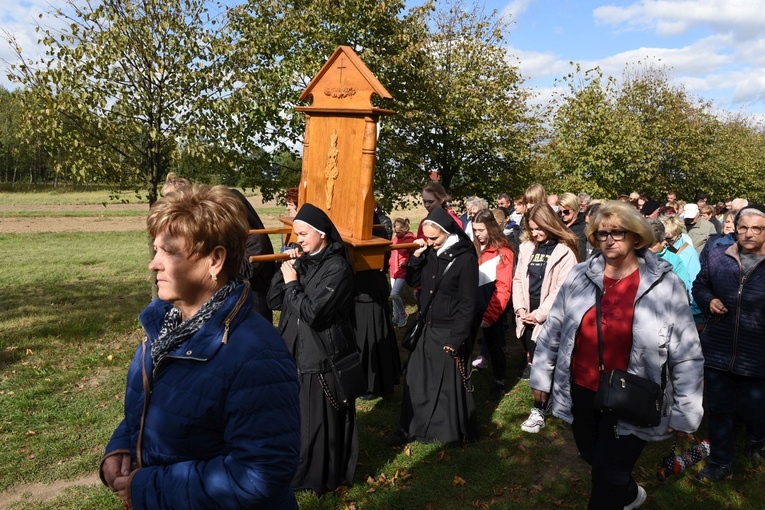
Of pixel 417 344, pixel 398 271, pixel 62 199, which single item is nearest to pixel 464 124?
pixel 398 271

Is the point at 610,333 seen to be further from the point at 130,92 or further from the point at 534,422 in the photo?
the point at 130,92

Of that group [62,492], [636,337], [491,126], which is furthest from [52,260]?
[636,337]

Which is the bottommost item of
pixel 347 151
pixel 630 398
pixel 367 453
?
pixel 367 453

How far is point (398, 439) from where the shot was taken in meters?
5.42

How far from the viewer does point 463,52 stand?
16438 millimetres

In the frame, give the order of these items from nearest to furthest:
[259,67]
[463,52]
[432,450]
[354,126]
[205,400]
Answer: [205,400] → [354,126] → [432,450] → [259,67] → [463,52]

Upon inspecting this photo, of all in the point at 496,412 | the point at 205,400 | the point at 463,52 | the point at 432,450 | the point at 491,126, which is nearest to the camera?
the point at 205,400

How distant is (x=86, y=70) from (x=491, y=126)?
984 centimetres

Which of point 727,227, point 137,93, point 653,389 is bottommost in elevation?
point 653,389

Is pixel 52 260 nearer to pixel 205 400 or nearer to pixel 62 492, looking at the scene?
pixel 62 492

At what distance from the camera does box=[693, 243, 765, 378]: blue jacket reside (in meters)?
4.64

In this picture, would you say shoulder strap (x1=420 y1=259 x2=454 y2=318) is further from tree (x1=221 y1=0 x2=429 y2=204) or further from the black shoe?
tree (x1=221 y1=0 x2=429 y2=204)

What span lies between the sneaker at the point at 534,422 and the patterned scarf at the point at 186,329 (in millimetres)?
4473

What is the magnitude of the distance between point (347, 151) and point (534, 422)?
10.6 feet
